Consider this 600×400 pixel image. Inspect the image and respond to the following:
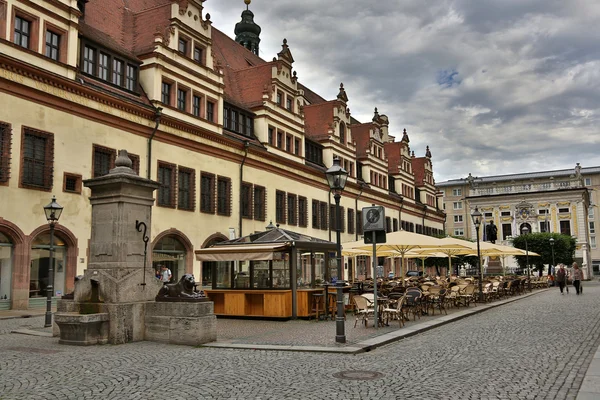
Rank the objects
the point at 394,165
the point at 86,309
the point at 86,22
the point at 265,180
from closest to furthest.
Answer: the point at 86,309, the point at 86,22, the point at 265,180, the point at 394,165

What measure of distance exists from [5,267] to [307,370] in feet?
52.3

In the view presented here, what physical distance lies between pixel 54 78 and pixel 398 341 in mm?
17299

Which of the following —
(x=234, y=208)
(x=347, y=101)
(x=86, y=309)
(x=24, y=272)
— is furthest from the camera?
(x=347, y=101)

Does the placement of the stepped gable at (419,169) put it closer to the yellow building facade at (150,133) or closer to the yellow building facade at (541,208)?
the yellow building facade at (541,208)

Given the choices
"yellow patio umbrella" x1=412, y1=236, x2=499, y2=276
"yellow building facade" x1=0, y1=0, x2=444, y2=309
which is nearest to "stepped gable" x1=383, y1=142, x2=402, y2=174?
"yellow building facade" x1=0, y1=0, x2=444, y2=309

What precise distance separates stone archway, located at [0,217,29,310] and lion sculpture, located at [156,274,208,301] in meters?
10.5

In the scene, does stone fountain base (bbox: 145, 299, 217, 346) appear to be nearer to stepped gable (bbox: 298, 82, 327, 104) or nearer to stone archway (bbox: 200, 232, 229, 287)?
stone archway (bbox: 200, 232, 229, 287)

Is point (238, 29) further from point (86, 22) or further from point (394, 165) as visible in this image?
point (86, 22)

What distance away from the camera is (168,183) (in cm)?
2862

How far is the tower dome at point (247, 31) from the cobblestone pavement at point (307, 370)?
44252mm

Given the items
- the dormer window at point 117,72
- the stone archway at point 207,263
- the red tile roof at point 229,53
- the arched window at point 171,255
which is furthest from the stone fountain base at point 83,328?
the red tile roof at point 229,53

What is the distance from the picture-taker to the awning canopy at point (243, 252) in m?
18.4

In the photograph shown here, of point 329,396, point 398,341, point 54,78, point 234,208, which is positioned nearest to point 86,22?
point 54,78

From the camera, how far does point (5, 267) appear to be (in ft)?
69.1
